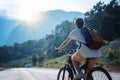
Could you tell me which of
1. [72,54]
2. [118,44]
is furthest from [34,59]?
[72,54]

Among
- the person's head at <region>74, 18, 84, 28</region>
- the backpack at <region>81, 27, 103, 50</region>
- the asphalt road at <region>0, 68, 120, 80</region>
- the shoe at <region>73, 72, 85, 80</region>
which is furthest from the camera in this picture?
the asphalt road at <region>0, 68, 120, 80</region>

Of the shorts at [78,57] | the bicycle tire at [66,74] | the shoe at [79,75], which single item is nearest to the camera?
the shoe at [79,75]

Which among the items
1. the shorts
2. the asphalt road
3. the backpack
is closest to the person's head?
the backpack

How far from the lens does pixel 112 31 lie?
6378cm

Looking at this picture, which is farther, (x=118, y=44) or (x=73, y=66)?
(x=118, y=44)

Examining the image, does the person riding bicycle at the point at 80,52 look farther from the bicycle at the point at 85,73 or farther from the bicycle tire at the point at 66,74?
the bicycle tire at the point at 66,74

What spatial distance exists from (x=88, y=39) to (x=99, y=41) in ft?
0.86

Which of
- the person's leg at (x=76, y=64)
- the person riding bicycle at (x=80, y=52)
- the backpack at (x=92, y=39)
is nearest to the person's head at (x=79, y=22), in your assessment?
the person riding bicycle at (x=80, y=52)

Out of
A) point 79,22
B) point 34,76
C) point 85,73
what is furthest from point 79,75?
point 34,76

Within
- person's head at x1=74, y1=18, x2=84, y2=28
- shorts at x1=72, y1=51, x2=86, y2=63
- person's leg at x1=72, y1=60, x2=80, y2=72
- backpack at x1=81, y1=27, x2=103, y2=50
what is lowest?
person's leg at x1=72, y1=60, x2=80, y2=72

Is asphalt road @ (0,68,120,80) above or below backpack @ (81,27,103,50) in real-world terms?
below

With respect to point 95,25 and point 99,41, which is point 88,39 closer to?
point 99,41

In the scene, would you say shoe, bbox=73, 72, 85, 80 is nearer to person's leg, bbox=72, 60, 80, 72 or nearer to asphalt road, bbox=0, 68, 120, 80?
person's leg, bbox=72, 60, 80, 72

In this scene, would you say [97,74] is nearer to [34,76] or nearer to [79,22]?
[79,22]
